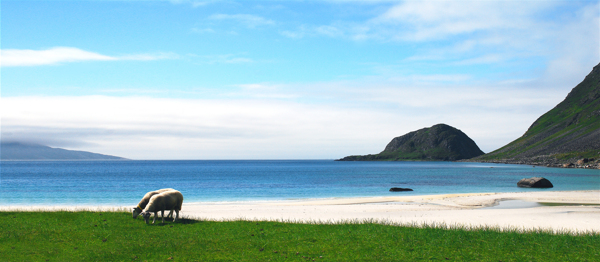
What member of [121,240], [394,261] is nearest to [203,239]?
[121,240]

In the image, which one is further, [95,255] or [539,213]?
[539,213]

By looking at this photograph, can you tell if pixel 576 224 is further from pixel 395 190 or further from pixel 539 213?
pixel 395 190

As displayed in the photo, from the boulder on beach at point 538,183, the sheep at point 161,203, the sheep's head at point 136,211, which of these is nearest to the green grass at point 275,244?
the sheep at point 161,203

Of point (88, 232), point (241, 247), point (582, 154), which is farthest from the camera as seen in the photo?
point (582, 154)

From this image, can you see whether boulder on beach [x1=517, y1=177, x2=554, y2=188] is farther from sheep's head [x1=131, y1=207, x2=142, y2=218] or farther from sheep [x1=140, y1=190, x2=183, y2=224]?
sheep's head [x1=131, y1=207, x2=142, y2=218]

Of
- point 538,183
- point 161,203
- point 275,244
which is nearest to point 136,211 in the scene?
point 161,203

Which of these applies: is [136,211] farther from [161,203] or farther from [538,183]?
[538,183]

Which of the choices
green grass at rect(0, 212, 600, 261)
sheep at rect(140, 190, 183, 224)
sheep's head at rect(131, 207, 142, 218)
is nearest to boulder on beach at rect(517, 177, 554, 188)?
green grass at rect(0, 212, 600, 261)

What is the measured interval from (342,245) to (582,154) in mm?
218163

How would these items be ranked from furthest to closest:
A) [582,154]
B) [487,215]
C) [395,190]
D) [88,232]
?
[582,154], [395,190], [487,215], [88,232]

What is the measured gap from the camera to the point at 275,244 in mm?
15750

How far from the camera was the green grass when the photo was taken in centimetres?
1379

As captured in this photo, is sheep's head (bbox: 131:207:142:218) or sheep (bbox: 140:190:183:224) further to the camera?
sheep's head (bbox: 131:207:142:218)

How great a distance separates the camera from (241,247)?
15.4m
